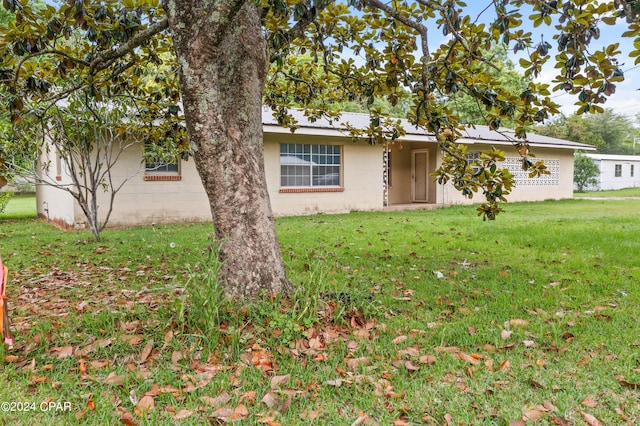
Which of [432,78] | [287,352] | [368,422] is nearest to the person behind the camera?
[368,422]

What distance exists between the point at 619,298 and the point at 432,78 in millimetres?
2933

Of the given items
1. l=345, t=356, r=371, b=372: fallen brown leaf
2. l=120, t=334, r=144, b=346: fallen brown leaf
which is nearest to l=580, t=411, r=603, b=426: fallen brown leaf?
l=345, t=356, r=371, b=372: fallen brown leaf

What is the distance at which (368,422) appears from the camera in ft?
7.21

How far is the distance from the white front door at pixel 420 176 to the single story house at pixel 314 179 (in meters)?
0.04

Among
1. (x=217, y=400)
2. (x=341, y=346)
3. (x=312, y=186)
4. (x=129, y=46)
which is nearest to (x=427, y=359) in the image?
(x=341, y=346)

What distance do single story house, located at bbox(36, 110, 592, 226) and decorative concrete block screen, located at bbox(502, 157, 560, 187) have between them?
0.05 meters

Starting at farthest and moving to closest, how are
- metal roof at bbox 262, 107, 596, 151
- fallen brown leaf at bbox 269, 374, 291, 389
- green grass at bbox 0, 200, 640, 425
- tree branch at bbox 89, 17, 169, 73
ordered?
1. metal roof at bbox 262, 107, 596, 151
2. tree branch at bbox 89, 17, 169, 73
3. fallen brown leaf at bbox 269, 374, 291, 389
4. green grass at bbox 0, 200, 640, 425

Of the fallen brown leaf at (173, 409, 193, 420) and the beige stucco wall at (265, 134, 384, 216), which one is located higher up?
the beige stucco wall at (265, 134, 384, 216)

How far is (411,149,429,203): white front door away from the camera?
1816 cm

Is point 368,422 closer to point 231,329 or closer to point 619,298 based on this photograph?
point 231,329

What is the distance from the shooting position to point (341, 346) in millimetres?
3100

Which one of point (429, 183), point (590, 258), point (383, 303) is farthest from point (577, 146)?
point (383, 303)

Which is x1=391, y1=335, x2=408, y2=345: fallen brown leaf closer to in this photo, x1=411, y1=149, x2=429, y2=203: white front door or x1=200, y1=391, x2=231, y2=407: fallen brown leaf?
x1=200, y1=391, x2=231, y2=407: fallen brown leaf

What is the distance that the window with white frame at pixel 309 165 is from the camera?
13.7 metres
